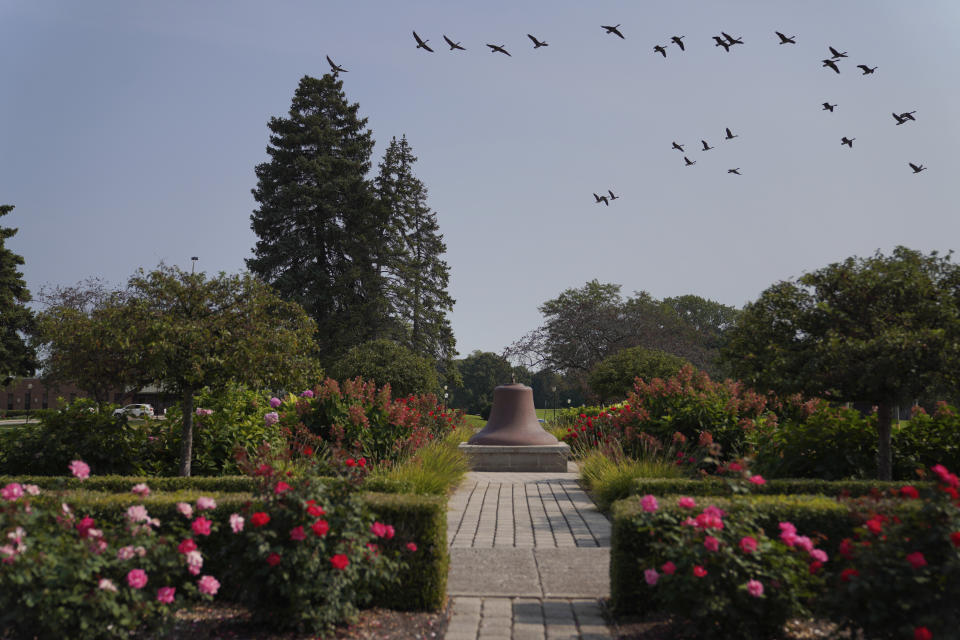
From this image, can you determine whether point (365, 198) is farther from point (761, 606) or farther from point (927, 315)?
point (761, 606)

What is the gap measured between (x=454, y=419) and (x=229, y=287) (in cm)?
907

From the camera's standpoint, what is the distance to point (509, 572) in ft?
19.6

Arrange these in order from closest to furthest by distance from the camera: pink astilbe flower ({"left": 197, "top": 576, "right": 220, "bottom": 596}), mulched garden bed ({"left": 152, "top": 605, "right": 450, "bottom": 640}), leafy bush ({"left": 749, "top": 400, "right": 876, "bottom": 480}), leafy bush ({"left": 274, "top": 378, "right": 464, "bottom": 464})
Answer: pink astilbe flower ({"left": 197, "top": 576, "right": 220, "bottom": 596}) < mulched garden bed ({"left": 152, "top": 605, "right": 450, "bottom": 640}) < leafy bush ({"left": 749, "top": 400, "right": 876, "bottom": 480}) < leafy bush ({"left": 274, "top": 378, "right": 464, "bottom": 464})

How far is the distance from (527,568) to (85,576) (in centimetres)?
345

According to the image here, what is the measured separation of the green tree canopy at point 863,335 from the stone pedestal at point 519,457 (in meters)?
6.03

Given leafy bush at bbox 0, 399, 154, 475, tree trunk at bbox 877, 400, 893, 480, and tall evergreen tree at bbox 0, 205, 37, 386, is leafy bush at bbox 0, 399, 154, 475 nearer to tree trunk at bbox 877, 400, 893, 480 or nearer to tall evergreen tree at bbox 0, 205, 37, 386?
tree trunk at bbox 877, 400, 893, 480

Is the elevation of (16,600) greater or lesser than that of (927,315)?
lesser

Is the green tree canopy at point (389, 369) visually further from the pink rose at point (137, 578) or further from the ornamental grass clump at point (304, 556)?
the pink rose at point (137, 578)

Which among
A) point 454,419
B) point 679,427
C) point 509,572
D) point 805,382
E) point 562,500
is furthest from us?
point 454,419

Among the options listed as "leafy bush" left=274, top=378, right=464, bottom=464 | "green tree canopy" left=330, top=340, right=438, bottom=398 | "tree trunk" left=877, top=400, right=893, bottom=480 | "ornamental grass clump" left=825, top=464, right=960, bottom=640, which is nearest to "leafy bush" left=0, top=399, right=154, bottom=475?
"leafy bush" left=274, top=378, right=464, bottom=464

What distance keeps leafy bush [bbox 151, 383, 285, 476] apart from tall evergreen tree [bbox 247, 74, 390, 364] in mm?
20602

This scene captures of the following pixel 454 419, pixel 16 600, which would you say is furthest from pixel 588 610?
pixel 454 419

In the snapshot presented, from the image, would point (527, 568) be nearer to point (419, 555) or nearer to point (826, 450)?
point (419, 555)

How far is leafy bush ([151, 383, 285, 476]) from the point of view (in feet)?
31.8
